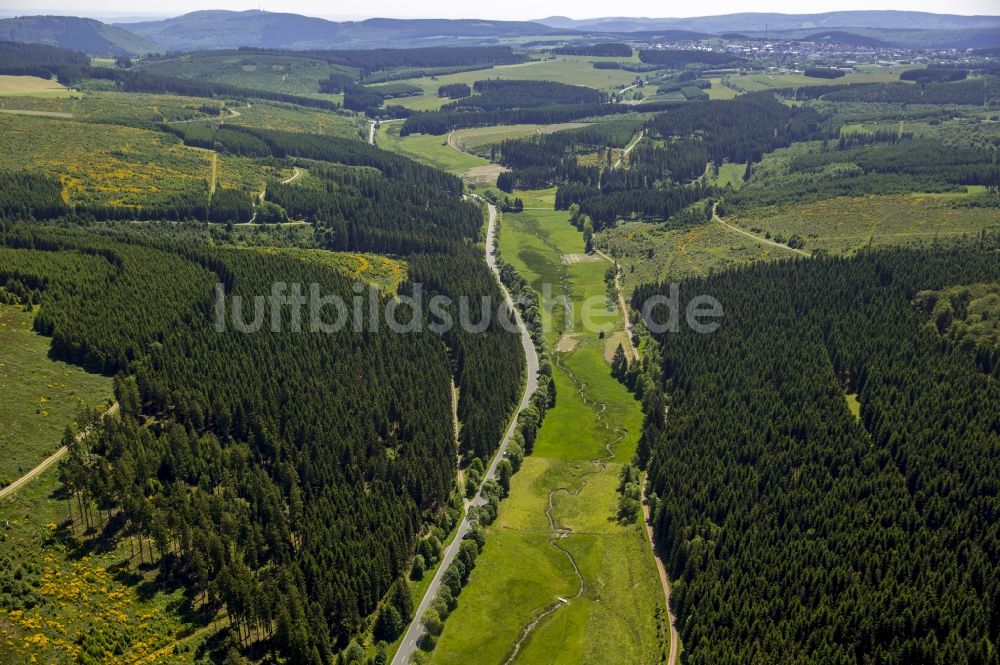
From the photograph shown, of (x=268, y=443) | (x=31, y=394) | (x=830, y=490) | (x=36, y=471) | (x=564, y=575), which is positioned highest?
(x=31, y=394)

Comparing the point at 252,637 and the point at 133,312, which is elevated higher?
the point at 133,312

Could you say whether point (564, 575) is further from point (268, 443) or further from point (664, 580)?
point (268, 443)

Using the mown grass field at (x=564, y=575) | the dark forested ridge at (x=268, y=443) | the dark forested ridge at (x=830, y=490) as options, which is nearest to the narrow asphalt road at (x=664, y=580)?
the mown grass field at (x=564, y=575)

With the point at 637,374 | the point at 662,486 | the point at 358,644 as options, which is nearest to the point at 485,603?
the point at 358,644

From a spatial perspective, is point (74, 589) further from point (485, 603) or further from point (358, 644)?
point (485, 603)

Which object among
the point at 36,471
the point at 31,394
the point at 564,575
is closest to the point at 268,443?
the point at 36,471

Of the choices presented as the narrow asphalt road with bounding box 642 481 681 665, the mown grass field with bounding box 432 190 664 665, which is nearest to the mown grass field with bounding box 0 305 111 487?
the mown grass field with bounding box 432 190 664 665
